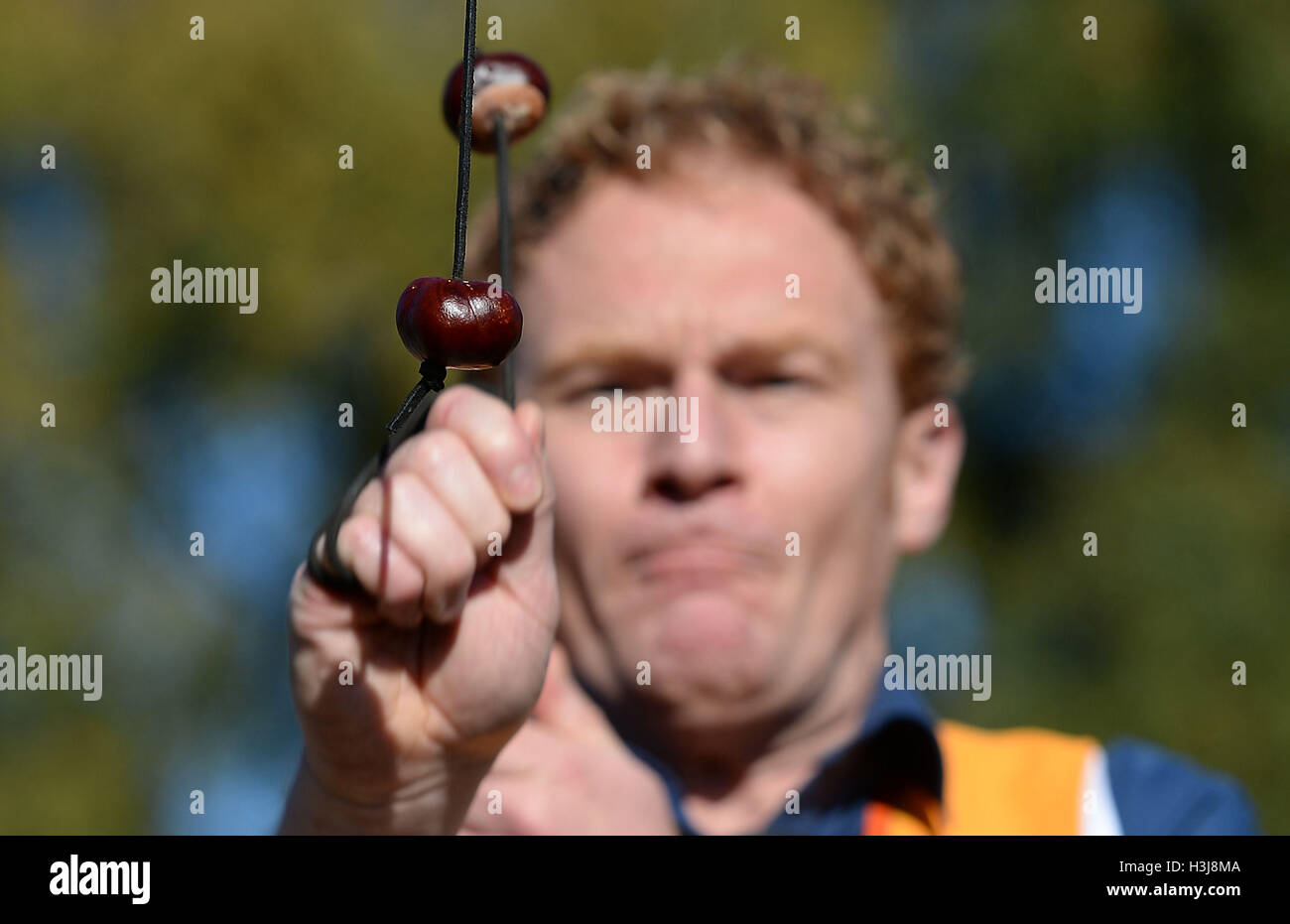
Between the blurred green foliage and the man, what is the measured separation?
2.15 meters

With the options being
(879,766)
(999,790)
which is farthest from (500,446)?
(999,790)

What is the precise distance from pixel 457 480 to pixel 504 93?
11.8 inches

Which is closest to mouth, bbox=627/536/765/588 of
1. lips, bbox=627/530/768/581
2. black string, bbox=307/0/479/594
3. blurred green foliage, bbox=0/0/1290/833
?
lips, bbox=627/530/768/581

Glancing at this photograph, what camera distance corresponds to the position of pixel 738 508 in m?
1.24

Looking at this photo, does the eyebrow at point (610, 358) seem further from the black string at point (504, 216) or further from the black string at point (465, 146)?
the black string at point (465, 146)

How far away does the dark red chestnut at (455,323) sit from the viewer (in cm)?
68

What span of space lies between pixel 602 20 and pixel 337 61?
787mm

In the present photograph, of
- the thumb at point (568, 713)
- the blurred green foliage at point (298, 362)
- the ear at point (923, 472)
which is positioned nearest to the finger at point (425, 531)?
Result: the thumb at point (568, 713)

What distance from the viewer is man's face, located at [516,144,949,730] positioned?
4.01ft

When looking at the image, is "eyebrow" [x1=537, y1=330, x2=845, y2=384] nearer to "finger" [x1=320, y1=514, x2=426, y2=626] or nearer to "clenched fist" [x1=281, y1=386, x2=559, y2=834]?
"clenched fist" [x1=281, y1=386, x2=559, y2=834]

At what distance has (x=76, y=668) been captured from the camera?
3.71 m

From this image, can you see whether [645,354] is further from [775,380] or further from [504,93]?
[504,93]
